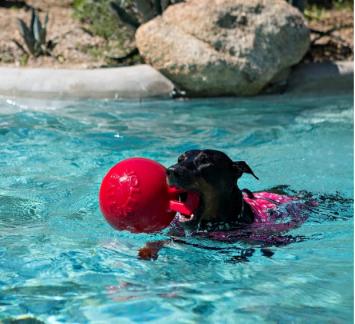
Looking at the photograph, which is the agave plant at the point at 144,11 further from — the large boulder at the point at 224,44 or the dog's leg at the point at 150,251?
the dog's leg at the point at 150,251

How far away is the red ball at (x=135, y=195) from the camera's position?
402 centimetres

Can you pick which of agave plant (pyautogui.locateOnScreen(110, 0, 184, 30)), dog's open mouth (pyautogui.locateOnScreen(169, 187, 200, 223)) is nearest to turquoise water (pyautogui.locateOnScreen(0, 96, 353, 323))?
dog's open mouth (pyautogui.locateOnScreen(169, 187, 200, 223))

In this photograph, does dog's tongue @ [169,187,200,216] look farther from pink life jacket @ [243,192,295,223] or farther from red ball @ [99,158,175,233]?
pink life jacket @ [243,192,295,223]

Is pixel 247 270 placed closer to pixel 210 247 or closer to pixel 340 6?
pixel 210 247

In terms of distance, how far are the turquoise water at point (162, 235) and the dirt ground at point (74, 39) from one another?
1.47m

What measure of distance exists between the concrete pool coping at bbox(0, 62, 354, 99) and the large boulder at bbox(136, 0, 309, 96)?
20cm

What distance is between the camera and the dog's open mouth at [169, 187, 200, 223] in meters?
4.15

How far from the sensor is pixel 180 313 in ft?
11.6

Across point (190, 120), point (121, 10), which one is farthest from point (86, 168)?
point (121, 10)

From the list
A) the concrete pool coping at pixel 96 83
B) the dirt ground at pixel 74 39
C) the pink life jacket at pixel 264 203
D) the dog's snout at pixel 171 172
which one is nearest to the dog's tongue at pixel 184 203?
the dog's snout at pixel 171 172

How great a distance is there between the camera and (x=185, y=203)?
13.9 ft

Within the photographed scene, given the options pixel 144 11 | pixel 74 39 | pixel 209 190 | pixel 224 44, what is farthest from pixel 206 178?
pixel 74 39

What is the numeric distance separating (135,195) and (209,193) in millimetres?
465

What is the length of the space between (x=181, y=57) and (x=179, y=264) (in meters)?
5.33
